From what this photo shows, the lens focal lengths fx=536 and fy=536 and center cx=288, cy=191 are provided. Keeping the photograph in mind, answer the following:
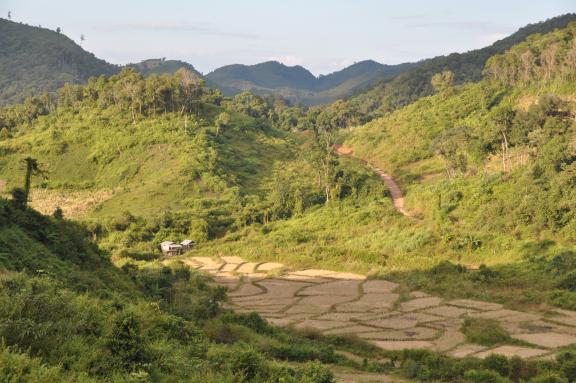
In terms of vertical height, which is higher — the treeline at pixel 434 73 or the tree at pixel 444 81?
the treeline at pixel 434 73

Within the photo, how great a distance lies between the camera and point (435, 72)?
145 metres

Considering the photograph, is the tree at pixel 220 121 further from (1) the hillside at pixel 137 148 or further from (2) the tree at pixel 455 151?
(2) the tree at pixel 455 151

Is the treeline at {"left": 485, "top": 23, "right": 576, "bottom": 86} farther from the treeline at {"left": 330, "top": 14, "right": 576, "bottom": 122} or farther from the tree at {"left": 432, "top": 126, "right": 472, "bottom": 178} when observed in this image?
the treeline at {"left": 330, "top": 14, "right": 576, "bottom": 122}

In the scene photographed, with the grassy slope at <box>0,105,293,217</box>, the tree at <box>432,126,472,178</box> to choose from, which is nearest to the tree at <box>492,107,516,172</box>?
the tree at <box>432,126,472,178</box>

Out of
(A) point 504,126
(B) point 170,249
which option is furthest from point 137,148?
(A) point 504,126

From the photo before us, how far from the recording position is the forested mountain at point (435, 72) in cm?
13475

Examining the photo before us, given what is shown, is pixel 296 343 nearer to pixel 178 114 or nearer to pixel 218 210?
pixel 218 210

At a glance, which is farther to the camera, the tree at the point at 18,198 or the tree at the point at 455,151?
the tree at the point at 455,151

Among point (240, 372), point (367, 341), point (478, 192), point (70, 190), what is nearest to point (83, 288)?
point (240, 372)

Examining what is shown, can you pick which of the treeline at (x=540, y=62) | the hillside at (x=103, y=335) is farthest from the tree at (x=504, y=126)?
the hillside at (x=103, y=335)

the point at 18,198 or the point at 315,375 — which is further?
the point at 18,198

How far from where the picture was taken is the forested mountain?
442 ft

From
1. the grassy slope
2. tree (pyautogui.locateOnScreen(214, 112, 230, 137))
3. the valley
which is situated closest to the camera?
the valley

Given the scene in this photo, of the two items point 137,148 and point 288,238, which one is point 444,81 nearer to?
point 137,148
